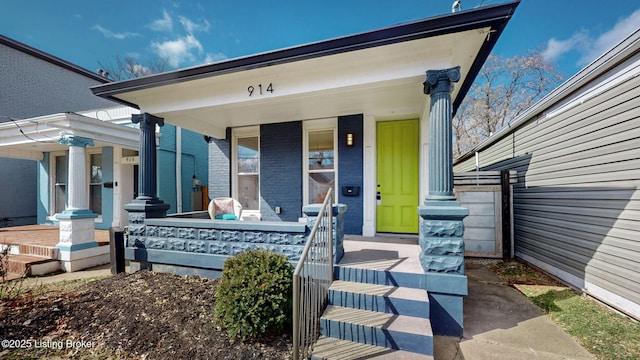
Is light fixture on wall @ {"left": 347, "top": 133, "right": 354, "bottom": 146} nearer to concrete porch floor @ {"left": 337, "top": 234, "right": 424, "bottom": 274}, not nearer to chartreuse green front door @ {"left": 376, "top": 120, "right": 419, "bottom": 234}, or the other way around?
chartreuse green front door @ {"left": 376, "top": 120, "right": 419, "bottom": 234}

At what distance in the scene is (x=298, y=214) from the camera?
16.6 ft

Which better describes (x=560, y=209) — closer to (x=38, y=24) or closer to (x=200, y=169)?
(x=200, y=169)

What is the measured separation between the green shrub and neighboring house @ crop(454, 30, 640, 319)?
3.60 m

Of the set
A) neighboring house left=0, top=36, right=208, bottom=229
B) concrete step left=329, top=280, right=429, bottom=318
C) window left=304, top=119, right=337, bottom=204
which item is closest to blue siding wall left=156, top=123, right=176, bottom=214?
neighboring house left=0, top=36, right=208, bottom=229

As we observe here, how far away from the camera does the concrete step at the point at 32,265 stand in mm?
4371

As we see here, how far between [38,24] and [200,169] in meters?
7.88

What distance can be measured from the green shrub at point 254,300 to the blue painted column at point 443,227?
148cm

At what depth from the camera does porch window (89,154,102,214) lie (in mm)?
7148

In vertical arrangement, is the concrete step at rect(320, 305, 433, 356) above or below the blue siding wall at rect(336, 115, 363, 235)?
below

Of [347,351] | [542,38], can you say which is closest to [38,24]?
[347,351]

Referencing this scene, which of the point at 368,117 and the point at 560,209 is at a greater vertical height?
the point at 368,117

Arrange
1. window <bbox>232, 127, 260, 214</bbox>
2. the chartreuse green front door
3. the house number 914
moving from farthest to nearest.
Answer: window <bbox>232, 127, 260, 214</bbox> < the chartreuse green front door < the house number 914

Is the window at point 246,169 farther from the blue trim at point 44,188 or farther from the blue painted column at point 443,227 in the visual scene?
the blue trim at point 44,188

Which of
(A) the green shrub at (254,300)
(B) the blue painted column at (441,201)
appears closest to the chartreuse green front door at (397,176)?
(B) the blue painted column at (441,201)
